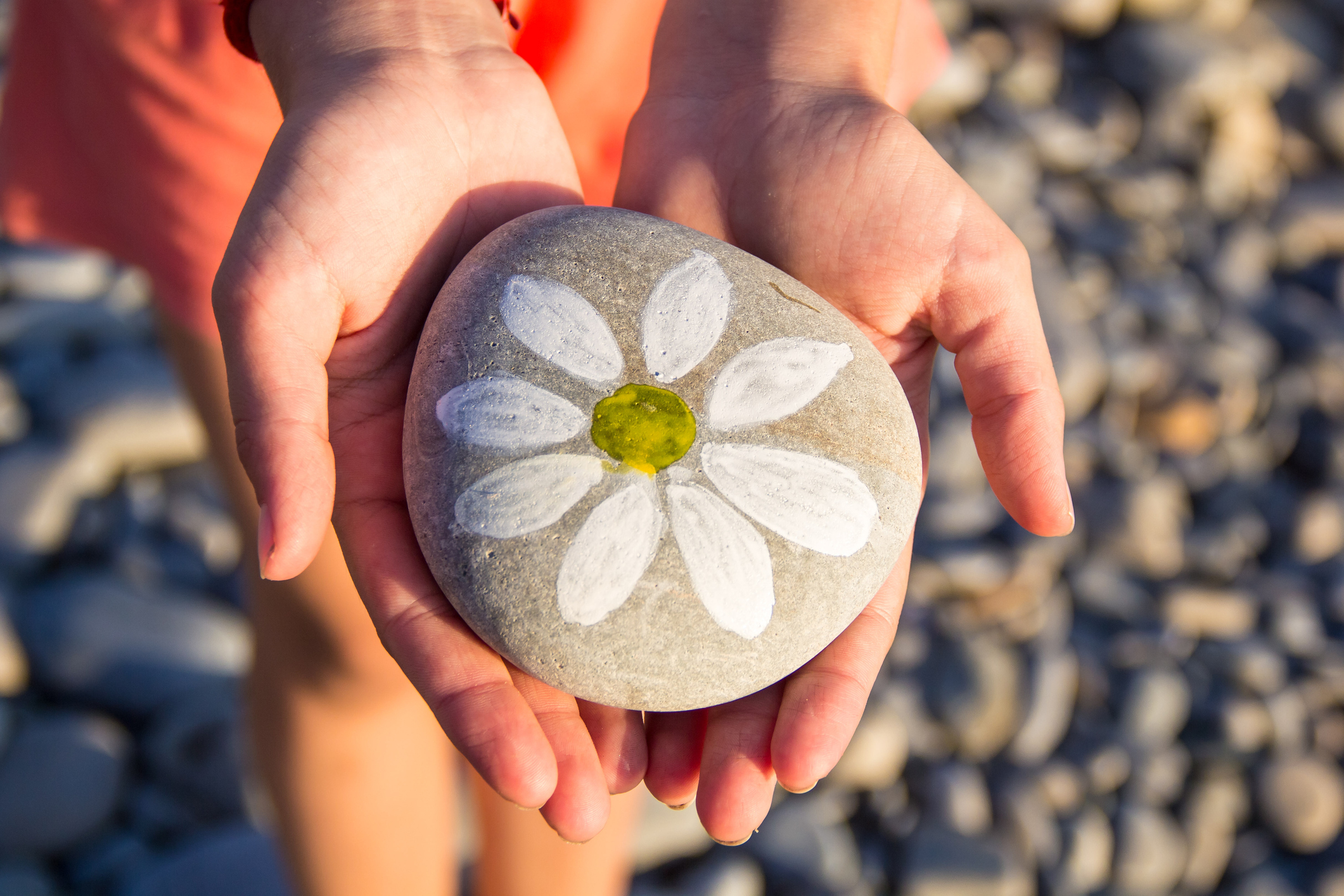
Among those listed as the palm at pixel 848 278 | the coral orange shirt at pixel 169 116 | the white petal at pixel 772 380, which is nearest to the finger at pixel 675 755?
the palm at pixel 848 278

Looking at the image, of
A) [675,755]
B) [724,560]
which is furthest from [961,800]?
[724,560]

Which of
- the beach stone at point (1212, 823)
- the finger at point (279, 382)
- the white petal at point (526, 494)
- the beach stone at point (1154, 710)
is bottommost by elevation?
the beach stone at point (1212, 823)

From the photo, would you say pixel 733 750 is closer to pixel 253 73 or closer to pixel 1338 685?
pixel 253 73

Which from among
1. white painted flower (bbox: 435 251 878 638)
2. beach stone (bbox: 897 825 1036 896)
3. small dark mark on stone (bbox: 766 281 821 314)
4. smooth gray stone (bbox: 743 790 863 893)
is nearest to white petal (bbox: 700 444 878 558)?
white painted flower (bbox: 435 251 878 638)

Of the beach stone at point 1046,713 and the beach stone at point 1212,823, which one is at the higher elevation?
the beach stone at point 1046,713

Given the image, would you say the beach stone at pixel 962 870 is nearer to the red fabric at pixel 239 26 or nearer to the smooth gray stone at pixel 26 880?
the smooth gray stone at pixel 26 880

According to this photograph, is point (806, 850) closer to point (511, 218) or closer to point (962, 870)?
point (962, 870)
